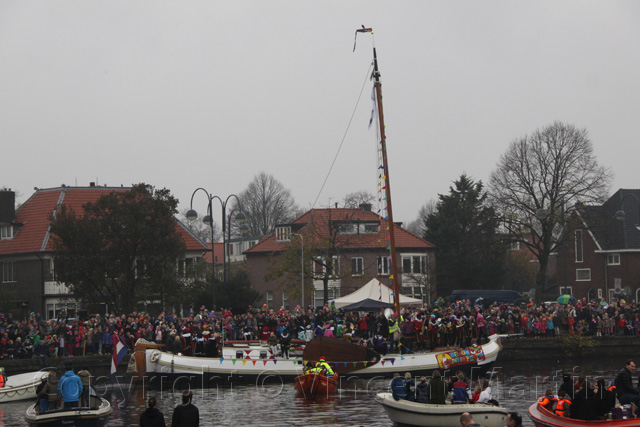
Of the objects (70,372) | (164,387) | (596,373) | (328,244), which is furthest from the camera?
(328,244)

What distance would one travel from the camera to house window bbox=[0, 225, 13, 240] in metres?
69.1

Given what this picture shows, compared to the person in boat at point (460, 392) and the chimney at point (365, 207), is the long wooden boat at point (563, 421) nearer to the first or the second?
the person in boat at point (460, 392)

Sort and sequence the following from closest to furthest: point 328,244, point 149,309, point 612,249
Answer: point 149,309, point 328,244, point 612,249

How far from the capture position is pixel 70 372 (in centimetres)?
2627

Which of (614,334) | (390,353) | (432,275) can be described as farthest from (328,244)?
(390,353)

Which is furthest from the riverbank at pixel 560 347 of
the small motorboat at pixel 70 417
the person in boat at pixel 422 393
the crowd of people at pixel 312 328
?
the small motorboat at pixel 70 417

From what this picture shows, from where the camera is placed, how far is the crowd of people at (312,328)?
42.2 m

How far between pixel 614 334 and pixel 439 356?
1684 centimetres

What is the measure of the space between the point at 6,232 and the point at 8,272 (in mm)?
3041

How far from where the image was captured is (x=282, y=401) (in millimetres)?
35406

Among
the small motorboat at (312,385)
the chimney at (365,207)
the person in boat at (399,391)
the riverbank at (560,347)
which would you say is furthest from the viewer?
the chimney at (365,207)

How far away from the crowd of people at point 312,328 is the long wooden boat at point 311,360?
1019 millimetres

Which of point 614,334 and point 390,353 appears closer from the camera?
point 390,353

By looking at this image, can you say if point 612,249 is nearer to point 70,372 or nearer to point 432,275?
point 432,275
